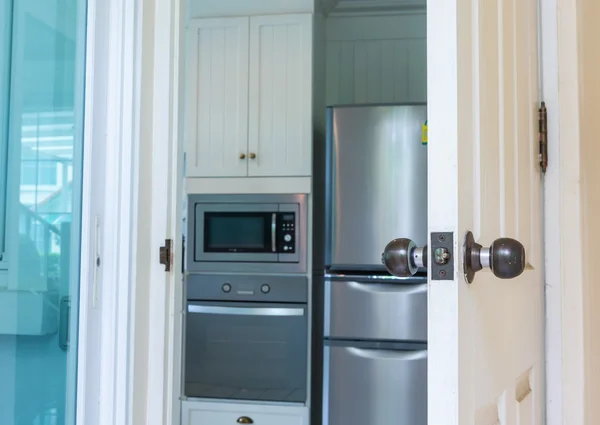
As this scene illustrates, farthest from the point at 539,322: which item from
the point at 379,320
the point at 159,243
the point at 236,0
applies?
the point at 236,0

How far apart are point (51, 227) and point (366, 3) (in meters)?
2.26

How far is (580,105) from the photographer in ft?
3.59

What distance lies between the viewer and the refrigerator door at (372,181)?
7.77 ft

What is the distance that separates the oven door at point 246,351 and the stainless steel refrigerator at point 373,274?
16 cm

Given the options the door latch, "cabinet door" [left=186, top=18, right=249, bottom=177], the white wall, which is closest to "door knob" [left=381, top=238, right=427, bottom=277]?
the door latch

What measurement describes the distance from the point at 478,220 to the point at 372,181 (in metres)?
1.65

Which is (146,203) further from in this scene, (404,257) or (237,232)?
(237,232)

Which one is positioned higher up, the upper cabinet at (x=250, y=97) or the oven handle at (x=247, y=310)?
the upper cabinet at (x=250, y=97)

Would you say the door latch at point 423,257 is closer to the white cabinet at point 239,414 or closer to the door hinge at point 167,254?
the door hinge at point 167,254

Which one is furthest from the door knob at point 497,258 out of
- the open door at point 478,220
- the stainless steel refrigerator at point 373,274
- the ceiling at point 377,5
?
the ceiling at point 377,5

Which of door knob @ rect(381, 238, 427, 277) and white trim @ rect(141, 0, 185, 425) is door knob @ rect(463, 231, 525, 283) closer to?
door knob @ rect(381, 238, 427, 277)

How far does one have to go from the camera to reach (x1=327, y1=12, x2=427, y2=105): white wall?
3036mm

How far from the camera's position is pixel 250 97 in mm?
2670

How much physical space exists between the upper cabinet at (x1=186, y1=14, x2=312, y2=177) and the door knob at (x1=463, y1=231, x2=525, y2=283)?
1.89m
